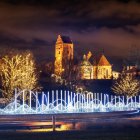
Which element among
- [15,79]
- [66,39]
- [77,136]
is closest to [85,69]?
[66,39]

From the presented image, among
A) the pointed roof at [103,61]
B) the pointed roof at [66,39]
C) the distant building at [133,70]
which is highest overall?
the pointed roof at [66,39]

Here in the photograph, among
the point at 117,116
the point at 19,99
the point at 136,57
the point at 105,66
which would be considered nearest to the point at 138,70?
the point at 136,57

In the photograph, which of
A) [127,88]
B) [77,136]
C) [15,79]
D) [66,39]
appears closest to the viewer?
[77,136]

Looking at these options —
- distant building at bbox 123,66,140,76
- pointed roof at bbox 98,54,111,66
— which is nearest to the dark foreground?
distant building at bbox 123,66,140,76

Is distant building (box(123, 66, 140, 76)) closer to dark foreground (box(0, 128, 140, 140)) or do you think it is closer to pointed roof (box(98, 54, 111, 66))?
pointed roof (box(98, 54, 111, 66))

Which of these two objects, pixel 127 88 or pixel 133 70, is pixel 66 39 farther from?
pixel 127 88

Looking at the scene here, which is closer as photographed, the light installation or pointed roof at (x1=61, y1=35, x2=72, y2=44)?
the light installation

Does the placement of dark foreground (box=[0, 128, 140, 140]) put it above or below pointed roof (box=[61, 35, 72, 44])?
below

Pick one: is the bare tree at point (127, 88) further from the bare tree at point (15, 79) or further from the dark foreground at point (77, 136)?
the dark foreground at point (77, 136)

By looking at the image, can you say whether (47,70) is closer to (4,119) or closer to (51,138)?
(4,119)

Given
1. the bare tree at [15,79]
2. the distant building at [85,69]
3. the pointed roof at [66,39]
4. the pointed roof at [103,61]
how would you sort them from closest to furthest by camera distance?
the bare tree at [15,79] < the distant building at [85,69] < the pointed roof at [103,61] < the pointed roof at [66,39]

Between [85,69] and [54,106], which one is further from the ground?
[85,69]

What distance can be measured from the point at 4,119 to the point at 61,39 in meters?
119

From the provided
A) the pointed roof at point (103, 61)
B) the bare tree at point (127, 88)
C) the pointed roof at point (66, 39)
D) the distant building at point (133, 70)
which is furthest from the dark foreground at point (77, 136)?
the pointed roof at point (66, 39)
